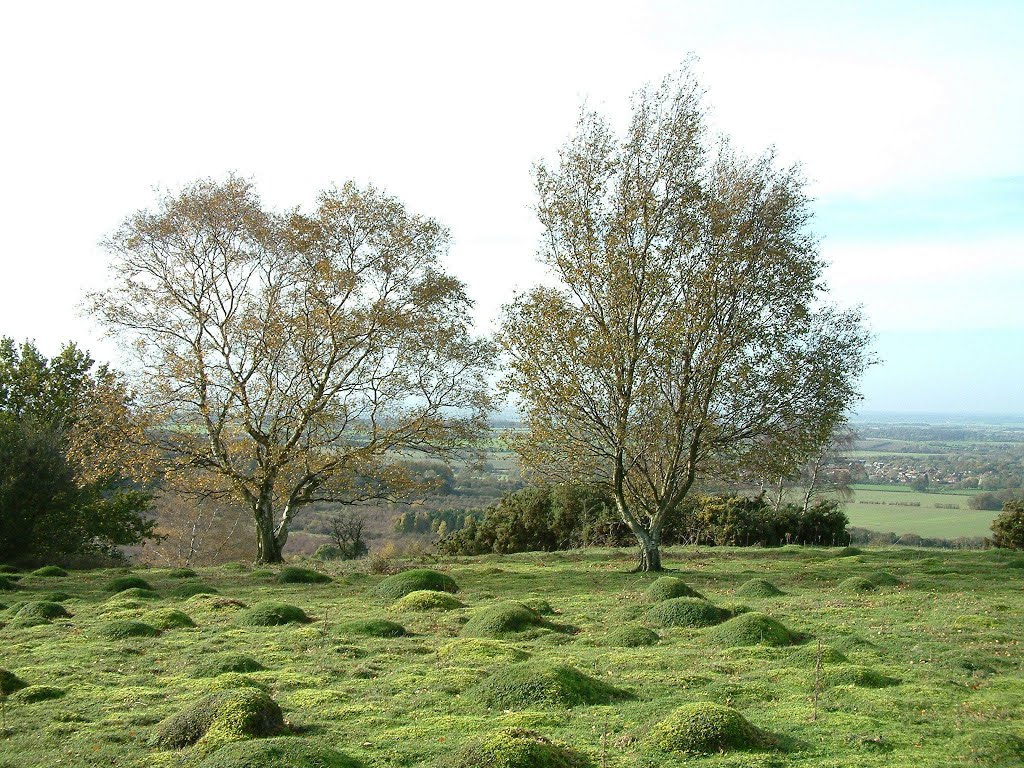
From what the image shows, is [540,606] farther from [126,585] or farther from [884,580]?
[126,585]

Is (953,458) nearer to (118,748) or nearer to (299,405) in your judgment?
(299,405)

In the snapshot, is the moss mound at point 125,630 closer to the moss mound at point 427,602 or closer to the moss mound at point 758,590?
the moss mound at point 427,602

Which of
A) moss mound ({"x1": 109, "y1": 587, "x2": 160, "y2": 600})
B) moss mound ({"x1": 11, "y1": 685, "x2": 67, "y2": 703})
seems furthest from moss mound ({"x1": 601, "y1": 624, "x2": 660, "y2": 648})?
moss mound ({"x1": 109, "y1": 587, "x2": 160, "y2": 600})

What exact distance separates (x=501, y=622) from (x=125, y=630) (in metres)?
6.25

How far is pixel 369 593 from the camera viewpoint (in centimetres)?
1770

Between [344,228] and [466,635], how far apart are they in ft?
59.8

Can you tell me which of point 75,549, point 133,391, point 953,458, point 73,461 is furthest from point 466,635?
point 953,458

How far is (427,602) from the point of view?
15484 mm

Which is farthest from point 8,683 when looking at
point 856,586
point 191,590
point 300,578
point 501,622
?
point 856,586

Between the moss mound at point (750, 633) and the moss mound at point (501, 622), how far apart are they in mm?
3009

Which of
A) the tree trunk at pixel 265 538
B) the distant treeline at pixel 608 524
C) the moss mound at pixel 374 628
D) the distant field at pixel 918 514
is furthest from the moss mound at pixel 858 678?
the distant field at pixel 918 514

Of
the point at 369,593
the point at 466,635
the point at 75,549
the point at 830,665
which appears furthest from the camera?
the point at 75,549

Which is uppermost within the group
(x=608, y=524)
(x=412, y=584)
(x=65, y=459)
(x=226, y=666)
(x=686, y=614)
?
(x=65, y=459)

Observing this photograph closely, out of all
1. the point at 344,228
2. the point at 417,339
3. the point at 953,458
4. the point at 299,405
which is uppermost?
the point at 344,228
